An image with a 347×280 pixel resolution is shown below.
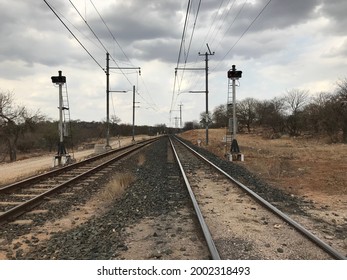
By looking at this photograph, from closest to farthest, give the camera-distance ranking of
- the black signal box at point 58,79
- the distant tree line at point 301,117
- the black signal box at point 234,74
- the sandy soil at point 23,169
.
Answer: the sandy soil at point 23,169
the black signal box at point 58,79
the black signal box at point 234,74
the distant tree line at point 301,117

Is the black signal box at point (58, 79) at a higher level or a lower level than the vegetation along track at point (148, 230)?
higher

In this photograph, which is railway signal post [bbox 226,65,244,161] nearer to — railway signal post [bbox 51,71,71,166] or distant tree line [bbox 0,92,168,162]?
railway signal post [bbox 51,71,71,166]

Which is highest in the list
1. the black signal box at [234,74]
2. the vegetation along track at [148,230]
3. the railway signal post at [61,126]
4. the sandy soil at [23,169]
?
the black signal box at [234,74]

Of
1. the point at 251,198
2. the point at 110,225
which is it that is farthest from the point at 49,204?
the point at 251,198

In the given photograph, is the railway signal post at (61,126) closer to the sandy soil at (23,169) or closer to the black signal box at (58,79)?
the black signal box at (58,79)

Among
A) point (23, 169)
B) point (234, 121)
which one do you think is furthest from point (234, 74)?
point (23, 169)

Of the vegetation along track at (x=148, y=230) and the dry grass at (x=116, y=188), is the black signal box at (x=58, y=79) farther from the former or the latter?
the vegetation along track at (x=148, y=230)

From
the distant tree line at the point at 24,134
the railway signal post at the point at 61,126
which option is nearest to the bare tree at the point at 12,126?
the distant tree line at the point at 24,134

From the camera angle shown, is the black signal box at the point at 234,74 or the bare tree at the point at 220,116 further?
the bare tree at the point at 220,116

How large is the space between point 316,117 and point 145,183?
4589 centimetres

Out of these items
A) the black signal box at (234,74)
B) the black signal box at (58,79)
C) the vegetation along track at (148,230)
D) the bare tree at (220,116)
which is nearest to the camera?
the vegetation along track at (148,230)

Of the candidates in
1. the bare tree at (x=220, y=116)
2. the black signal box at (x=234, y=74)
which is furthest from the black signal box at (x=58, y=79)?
the bare tree at (x=220, y=116)

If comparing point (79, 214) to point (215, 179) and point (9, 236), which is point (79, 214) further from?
point (215, 179)

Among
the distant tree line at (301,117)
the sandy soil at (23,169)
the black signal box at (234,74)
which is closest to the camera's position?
the sandy soil at (23,169)
